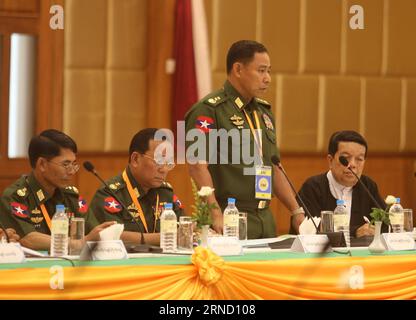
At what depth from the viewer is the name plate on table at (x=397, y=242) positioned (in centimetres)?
367

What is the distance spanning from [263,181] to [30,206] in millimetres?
1168

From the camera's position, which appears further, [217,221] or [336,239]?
[217,221]

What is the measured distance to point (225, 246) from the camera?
11.0 feet

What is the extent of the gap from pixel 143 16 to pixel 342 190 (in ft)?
9.12

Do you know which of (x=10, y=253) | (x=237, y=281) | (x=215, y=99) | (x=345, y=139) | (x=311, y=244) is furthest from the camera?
(x=345, y=139)

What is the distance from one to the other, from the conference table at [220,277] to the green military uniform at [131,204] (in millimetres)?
452

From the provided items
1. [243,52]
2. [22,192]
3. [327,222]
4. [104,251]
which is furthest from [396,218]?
[22,192]

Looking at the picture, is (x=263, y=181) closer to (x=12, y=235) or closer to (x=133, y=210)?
(x=133, y=210)

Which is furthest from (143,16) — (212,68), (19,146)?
(19,146)

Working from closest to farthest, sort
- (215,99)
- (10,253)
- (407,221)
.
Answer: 1. (10,253)
2. (407,221)
3. (215,99)

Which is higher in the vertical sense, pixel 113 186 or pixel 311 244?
pixel 113 186

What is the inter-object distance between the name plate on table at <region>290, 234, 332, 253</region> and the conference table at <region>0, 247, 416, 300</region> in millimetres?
47

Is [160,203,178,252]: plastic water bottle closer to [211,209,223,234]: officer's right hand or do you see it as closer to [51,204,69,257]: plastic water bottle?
[211,209,223,234]: officer's right hand

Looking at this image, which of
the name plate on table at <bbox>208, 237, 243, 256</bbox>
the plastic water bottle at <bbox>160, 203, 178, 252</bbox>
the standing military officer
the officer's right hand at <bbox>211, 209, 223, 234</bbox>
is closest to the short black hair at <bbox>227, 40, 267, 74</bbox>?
the standing military officer
